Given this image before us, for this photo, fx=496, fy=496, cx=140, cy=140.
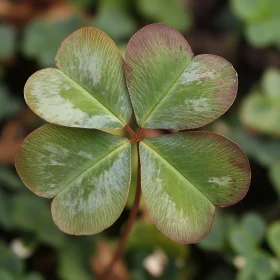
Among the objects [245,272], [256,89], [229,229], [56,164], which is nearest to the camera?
[56,164]

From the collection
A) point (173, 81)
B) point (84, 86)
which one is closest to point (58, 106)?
point (84, 86)

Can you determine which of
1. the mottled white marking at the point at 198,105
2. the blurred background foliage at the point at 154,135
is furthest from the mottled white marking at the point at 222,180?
the blurred background foliage at the point at 154,135

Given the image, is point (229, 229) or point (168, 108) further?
point (229, 229)

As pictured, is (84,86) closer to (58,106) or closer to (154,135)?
(58,106)

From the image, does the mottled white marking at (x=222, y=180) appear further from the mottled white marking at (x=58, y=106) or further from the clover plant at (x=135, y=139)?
A: the mottled white marking at (x=58, y=106)

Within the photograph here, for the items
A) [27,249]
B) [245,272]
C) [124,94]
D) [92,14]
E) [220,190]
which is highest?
[124,94]

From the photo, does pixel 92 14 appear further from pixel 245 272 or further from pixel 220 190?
pixel 220 190

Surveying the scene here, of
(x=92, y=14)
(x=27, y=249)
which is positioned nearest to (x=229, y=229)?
(x=27, y=249)
